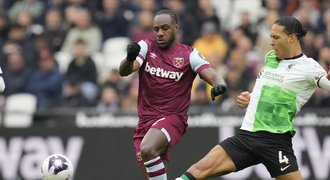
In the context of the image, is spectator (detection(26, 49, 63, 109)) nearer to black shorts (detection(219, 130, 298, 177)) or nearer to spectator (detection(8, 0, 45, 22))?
spectator (detection(8, 0, 45, 22))

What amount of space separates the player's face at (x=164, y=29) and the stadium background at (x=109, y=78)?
197 inches

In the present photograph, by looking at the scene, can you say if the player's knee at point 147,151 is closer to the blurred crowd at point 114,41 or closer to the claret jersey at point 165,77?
the claret jersey at point 165,77

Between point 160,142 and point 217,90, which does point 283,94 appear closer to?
point 217,90

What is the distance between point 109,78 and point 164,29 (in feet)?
23.7

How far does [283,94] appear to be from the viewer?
1118 centimetres

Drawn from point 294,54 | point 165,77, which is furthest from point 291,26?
point 165,77

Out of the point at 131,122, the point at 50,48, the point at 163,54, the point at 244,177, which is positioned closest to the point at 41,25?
the point at 50,48

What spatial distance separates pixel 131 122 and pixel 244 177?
6.83ft

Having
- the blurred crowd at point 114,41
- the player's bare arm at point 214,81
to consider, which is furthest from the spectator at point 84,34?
the player's bare arm at point 214,81

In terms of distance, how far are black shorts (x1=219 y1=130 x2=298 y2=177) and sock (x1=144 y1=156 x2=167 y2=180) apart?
2.45ft

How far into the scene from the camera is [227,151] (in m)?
11.2

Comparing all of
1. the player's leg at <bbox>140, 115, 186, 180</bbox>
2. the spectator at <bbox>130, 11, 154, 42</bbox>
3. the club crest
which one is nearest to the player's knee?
the player's leg at <bbox>140, 115, 186, 180</bbox>

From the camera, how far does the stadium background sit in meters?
16.7

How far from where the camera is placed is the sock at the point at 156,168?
11.4 m
